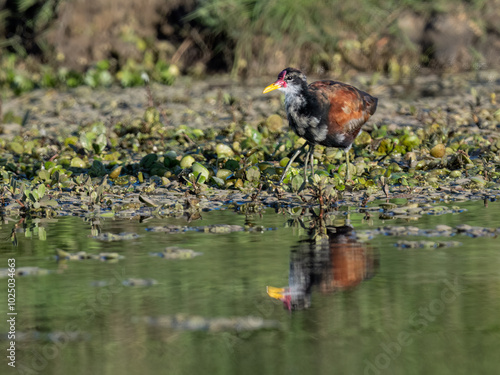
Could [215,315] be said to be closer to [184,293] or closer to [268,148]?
[184,293]

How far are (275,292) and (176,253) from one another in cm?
107

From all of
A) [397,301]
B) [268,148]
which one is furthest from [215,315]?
[268,148]

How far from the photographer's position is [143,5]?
48.2 ft

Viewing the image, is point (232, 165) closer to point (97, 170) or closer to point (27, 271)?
point (97, 170)

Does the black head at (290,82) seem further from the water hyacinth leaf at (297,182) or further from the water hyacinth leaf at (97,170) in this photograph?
the water hyacinth leaf at (97,170)

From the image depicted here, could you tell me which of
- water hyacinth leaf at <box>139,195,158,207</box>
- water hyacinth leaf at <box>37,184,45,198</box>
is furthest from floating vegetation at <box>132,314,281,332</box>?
water hyacinth leaf at <box>37,184,45,198</box>

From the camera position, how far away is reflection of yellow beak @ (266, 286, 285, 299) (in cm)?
502

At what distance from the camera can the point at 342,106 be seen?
314 inches

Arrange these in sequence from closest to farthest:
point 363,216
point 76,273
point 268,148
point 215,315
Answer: point 215,315 → point 76,273 → point 363,216 → point 268,148

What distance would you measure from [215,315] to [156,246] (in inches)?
62.9

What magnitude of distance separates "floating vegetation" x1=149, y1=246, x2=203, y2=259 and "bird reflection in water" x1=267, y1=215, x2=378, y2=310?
66cm

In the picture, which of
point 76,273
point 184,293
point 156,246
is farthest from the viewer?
point 156,246

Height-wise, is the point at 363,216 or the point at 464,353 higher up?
the point at 363,216

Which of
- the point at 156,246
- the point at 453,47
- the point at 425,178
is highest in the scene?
the point at 453,47
